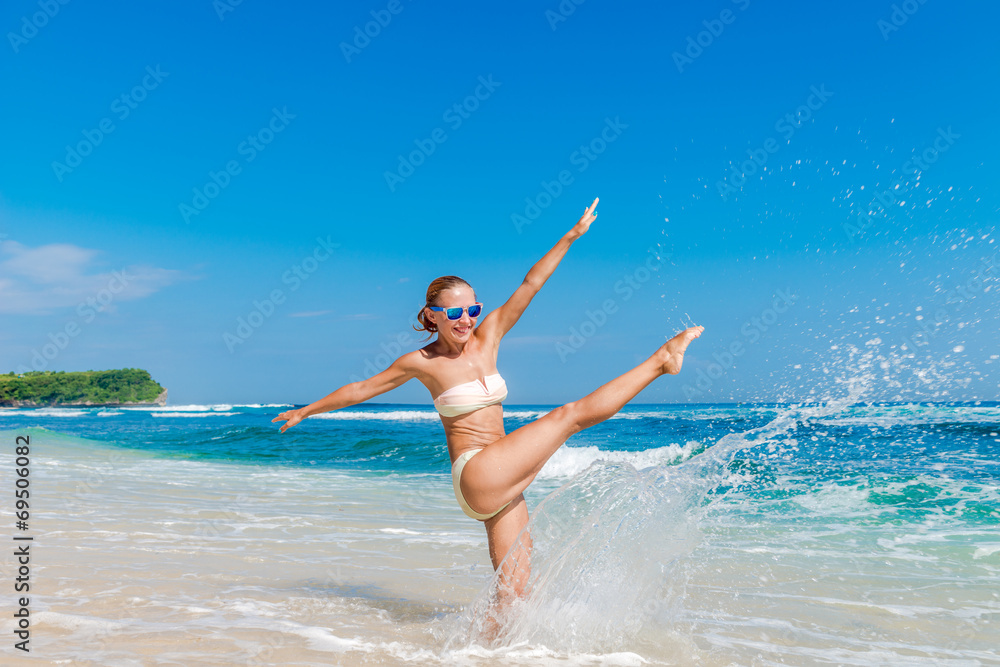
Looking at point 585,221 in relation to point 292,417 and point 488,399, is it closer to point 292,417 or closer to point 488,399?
point 488,399

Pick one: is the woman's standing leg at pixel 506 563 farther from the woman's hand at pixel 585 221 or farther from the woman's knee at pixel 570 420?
the woman's hand at pixel 585 221

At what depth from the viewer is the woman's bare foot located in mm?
4082

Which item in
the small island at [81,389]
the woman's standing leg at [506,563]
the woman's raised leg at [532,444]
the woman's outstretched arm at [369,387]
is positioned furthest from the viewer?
the small island at [81,389]

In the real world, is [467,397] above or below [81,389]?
below

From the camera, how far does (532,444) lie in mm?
3955

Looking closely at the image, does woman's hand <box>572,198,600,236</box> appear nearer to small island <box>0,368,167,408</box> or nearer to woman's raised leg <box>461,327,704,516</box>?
woman's raised leg <box>461,327,704,516</box>

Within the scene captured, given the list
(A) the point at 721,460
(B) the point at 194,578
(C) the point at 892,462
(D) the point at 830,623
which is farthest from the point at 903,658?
(C) the point at 892,462

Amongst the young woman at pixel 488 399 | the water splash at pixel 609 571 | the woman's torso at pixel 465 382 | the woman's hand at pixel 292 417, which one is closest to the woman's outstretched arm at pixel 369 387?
the young woman at pixel 488 399

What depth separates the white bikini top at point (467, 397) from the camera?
14.1 feet

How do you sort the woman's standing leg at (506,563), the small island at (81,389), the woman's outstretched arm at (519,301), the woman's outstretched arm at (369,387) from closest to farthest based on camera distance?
the woman's standing leg at (506,563) → the woman's outstretched arm at (369,387) → the woman's outstretched arm at (519,301) → the small island at (81,389)

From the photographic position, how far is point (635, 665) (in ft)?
12.9

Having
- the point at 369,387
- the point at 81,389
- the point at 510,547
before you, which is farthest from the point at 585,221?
the point at 81,389

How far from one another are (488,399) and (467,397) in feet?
0.44

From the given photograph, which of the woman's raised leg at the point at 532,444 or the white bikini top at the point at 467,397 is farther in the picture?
the white bikini top at the point at 467,397
